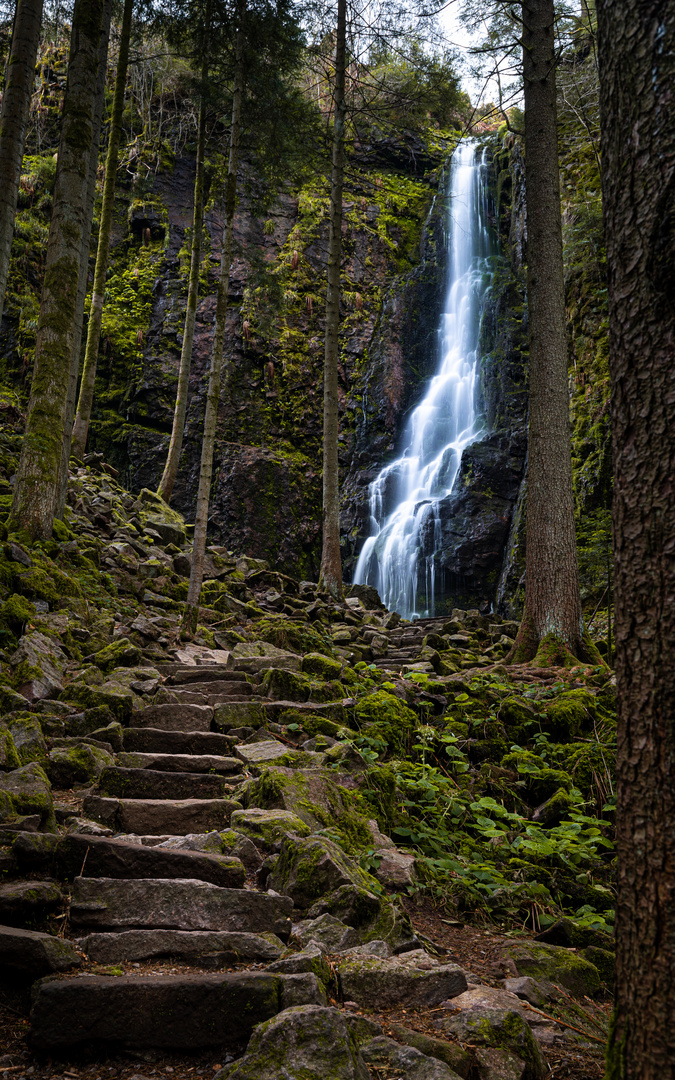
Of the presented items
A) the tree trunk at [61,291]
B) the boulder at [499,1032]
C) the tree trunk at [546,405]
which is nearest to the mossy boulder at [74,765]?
the boulder at [499,1032]

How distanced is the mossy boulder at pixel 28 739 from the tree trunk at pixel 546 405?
4319 millimetres

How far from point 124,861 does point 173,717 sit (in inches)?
63.4

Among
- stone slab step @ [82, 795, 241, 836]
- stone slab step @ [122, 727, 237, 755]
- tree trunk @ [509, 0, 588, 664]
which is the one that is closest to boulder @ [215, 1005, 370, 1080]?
stone slab step @ [82, 795, 241, 836]

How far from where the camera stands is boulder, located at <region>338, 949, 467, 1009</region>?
1.99 meters

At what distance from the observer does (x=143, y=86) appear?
17.2 m

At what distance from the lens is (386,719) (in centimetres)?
468

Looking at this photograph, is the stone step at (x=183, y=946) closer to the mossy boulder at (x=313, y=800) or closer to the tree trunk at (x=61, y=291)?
the mossy boulder at (x=313, y=800)

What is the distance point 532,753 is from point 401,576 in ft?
35.9

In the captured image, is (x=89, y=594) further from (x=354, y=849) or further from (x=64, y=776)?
(x=354, y=849)

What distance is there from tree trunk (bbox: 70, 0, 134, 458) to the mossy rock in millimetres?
8910

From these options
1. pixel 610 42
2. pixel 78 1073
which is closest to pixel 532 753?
pixel 78 1073

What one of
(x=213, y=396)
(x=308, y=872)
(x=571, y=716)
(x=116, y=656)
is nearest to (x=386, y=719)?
(x=571, y=716)

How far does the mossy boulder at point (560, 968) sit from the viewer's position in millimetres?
2471

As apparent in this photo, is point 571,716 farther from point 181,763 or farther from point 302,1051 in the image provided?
point 302,1051
